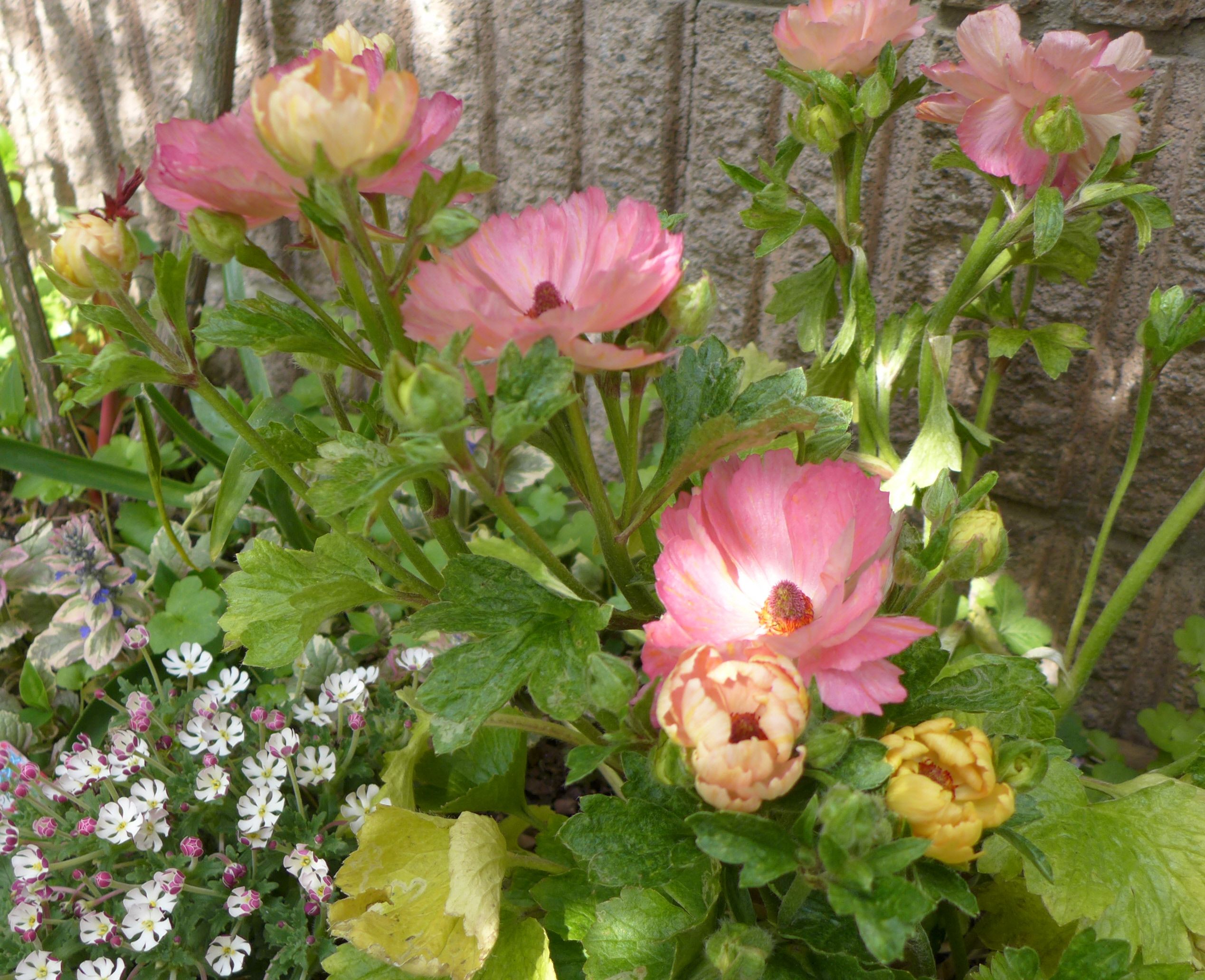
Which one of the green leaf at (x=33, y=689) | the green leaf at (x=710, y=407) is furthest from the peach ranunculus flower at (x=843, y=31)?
the green leaf at (x=33, y=689)

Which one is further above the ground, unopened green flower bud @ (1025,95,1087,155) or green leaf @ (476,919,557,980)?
unopened green flower bud @ (1025,95,1087,155)

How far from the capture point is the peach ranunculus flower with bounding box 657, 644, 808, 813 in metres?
0.43

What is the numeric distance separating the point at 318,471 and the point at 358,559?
8.9 inches

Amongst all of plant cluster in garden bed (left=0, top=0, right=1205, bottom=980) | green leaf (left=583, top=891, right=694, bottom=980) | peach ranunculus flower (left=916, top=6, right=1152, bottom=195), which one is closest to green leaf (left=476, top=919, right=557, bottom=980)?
Result: plant cluster in garden bed (left=0, top=0, right=1205, bottom=980)

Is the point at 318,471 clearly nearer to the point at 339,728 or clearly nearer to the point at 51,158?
the point at 339,728

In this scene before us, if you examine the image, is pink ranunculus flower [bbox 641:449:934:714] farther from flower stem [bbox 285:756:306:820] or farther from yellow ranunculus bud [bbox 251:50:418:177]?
flower stem [bbox 285:756:306:820]

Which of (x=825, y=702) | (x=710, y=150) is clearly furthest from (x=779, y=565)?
(x=710, y=150)

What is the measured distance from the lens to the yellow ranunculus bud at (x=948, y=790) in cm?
46

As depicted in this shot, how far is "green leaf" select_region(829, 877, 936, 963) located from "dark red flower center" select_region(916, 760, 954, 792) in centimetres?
5

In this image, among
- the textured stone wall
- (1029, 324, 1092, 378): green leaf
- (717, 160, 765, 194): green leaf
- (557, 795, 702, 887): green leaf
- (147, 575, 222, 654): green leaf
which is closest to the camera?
(557, 795, 702, 887): green leaf

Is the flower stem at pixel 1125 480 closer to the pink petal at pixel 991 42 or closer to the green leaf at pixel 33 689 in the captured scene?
the pink petal at pixel 991 42

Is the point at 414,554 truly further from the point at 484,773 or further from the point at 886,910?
the point at 886,910

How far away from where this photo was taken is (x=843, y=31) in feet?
2.32

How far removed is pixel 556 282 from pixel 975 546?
29 cm
